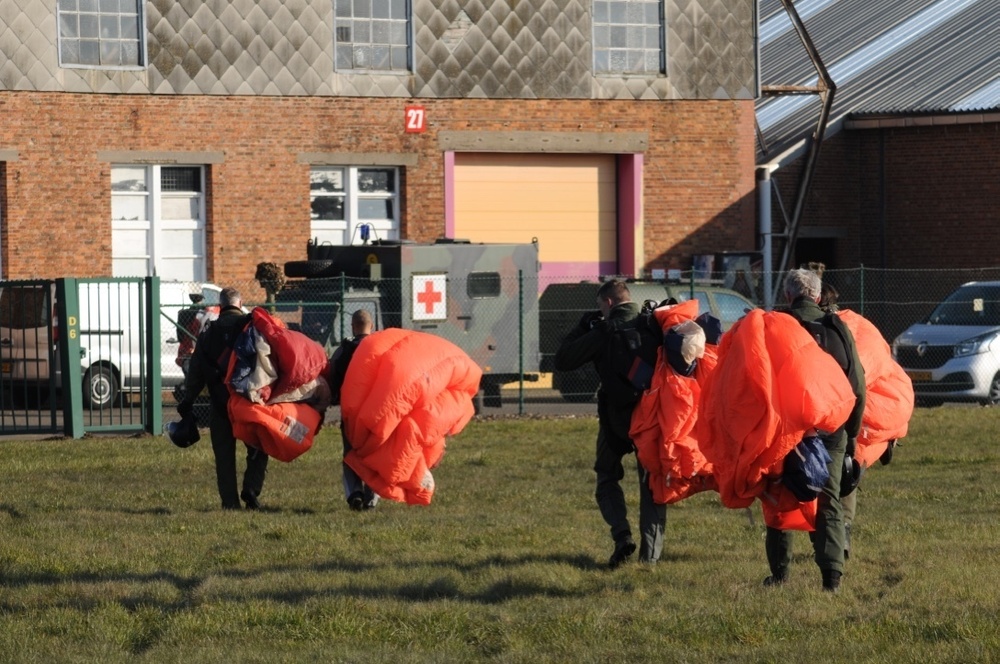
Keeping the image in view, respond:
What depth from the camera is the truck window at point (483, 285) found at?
22328mm

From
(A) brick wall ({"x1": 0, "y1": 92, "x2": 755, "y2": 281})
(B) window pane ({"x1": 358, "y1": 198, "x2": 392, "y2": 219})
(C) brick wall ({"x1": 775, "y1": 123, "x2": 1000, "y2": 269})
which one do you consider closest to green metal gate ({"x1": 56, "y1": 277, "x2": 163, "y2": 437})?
(A) brick wall ({"x1": 0, "y1": 92, "x2": 755, "y2": 281})

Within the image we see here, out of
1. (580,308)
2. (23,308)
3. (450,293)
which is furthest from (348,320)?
(23,308)

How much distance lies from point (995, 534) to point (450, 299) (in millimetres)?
11512

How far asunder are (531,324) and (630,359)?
41.1 ft

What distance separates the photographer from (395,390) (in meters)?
11.7

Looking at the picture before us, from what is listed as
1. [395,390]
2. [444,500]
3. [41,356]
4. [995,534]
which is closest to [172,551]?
[395,390]

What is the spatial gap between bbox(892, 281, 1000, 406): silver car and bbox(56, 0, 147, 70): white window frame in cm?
1216

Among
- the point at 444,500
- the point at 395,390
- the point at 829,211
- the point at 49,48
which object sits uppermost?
the point at 49,48

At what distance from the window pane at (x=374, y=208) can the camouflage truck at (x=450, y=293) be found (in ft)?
13.8

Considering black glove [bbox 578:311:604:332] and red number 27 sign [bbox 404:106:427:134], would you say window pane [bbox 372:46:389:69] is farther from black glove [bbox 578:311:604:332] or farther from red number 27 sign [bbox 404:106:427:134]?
black glove [bbox 578:311:604:332]

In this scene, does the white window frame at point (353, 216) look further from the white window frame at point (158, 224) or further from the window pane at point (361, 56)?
the white window frame at point (158, 224)

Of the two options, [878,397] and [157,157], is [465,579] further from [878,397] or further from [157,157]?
[157,157]

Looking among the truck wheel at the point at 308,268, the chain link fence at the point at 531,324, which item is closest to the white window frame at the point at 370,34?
the chain link fence at the point at 531,324

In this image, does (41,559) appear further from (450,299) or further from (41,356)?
(450,299)
